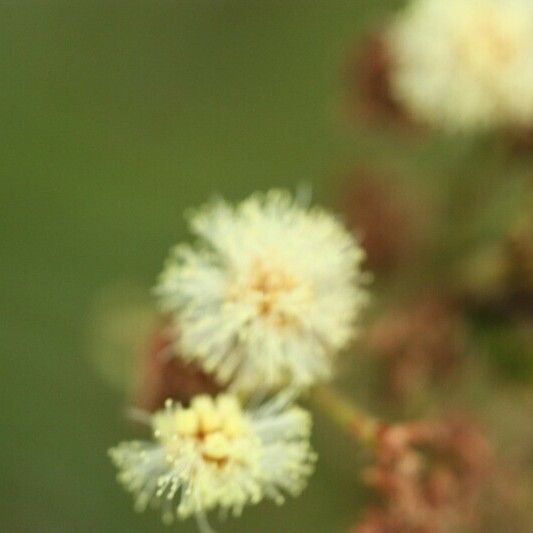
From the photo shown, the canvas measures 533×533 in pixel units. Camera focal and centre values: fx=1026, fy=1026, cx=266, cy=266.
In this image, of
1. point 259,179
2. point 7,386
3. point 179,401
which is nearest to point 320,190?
point 259,179

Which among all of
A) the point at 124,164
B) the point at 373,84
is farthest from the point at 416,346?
the point at 124,164

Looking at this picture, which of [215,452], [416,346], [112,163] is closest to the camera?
[215,452]

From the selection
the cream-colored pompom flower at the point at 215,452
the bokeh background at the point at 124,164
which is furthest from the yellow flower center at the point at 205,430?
the bokeh background at the point at 124,164

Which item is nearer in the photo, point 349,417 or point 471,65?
point 349,417

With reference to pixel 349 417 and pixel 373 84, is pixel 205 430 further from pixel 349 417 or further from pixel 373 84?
pixel 373 84

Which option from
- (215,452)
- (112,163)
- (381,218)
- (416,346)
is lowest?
(215,452)

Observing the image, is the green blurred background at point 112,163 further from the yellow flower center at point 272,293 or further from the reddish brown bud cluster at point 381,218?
the yellow flower center at point 272,293
